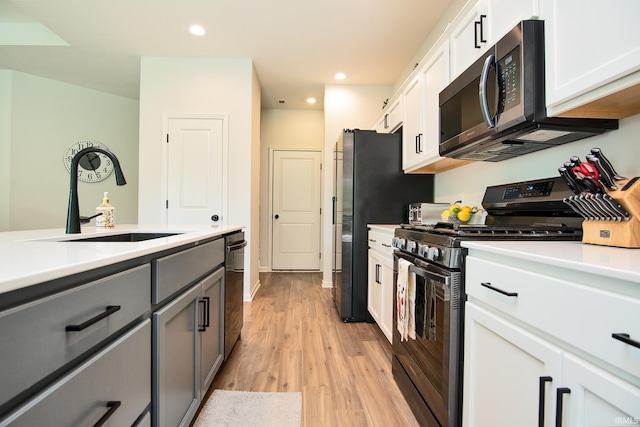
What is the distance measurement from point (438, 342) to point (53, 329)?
121 centimetres

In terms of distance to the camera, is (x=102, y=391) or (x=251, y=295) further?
(x=251, y=295)

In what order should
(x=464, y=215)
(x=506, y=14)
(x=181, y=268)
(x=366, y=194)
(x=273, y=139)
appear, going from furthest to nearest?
(x=273, y=139) → (x=366, y=194) → (x=464, y=215) → (x=506, y=14) → (x=181, y=268)

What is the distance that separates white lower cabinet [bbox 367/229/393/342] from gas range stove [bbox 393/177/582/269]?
431 mm

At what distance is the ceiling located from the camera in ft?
8.56

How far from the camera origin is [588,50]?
958 mm

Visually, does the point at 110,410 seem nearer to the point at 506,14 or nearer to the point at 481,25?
the point at 506,14

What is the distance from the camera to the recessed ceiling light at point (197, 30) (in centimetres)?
290

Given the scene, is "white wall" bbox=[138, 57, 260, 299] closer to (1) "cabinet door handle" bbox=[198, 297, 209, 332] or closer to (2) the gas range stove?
(1) "cabinet door handle" bbox=[198, 297, 209, 332]

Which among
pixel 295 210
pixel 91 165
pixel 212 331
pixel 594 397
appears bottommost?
pixel 212 331

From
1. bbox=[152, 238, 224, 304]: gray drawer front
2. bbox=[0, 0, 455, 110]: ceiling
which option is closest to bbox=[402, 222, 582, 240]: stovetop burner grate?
bbox=[152, 238, 224, 304]: gray drawer front

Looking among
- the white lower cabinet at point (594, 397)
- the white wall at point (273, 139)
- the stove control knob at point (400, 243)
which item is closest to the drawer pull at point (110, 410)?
the white lower cabinet at point (594, 397)

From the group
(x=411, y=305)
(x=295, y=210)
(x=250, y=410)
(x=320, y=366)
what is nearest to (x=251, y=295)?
(x=320, y=366)

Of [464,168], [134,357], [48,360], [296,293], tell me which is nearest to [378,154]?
[464,168]

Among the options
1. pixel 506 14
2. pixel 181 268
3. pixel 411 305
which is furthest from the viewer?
pixel 411 305
